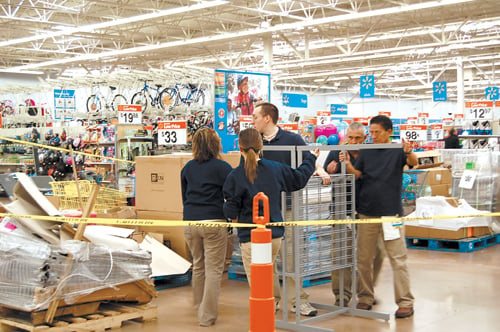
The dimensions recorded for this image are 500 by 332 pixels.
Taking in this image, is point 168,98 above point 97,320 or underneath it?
above

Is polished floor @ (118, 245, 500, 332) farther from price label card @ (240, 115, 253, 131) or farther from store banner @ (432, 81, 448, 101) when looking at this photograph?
store banner @ (432, 81, 448, 101)

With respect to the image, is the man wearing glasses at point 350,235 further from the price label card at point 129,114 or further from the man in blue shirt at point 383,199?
the price label card at point 129,114

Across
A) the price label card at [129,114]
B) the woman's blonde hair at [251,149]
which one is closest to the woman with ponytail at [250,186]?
the woman's blonde hair at [251,149]

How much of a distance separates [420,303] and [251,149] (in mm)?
2344

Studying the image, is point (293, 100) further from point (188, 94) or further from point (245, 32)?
point (188, 94)

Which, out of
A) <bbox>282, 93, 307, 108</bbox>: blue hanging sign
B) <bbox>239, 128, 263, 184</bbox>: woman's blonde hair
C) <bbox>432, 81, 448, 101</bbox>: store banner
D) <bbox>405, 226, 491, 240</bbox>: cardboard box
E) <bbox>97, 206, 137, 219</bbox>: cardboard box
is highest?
<bbox>432, 81, 448, 101</bbox>: store banner

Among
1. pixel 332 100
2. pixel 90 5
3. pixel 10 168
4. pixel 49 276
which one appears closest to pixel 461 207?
pixel 49 276

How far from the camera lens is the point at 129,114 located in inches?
487

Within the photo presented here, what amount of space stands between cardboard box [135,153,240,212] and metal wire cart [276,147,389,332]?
1.96 meters

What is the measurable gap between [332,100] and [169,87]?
31.6 metres

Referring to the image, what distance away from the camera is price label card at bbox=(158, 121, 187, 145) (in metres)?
10.2

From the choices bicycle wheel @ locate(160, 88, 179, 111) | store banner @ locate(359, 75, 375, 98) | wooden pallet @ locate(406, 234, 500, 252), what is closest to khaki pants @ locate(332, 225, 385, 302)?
wooden pallet @ locate(406, 234, 500, 252)

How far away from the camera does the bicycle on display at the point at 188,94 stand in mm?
13336

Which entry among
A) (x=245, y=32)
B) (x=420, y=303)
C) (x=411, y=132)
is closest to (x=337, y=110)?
(x=245, y=32)
